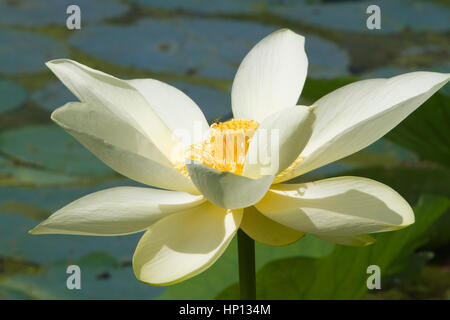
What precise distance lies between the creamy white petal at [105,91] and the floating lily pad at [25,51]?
1.38 m

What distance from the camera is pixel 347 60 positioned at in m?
1.91

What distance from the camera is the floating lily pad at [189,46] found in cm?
184

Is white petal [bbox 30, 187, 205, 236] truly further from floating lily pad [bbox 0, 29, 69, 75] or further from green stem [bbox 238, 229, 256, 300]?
floating lily pad [bbox 0, 29, 69, 75]

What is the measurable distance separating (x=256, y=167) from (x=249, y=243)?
60 mm

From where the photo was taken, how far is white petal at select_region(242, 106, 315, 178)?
1.30 ft

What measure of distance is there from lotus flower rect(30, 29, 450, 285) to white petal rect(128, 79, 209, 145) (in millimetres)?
42

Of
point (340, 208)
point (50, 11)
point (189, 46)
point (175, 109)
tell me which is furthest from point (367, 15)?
point (340, 208)

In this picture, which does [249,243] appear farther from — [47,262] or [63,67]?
[47,262]

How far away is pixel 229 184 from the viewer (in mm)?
382

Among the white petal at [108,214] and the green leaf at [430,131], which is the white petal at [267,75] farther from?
the green leaf at [430,131]

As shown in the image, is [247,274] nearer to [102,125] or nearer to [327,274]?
[102,125]

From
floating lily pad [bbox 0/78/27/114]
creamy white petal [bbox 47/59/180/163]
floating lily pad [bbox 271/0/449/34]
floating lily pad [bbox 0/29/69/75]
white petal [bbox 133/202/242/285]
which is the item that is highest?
floating lily pad [bbox 271/0/449/34]

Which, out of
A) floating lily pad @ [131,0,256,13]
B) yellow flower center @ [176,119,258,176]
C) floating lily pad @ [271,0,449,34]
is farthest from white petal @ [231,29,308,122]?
floating lily pad @ [131,0,256,13]
